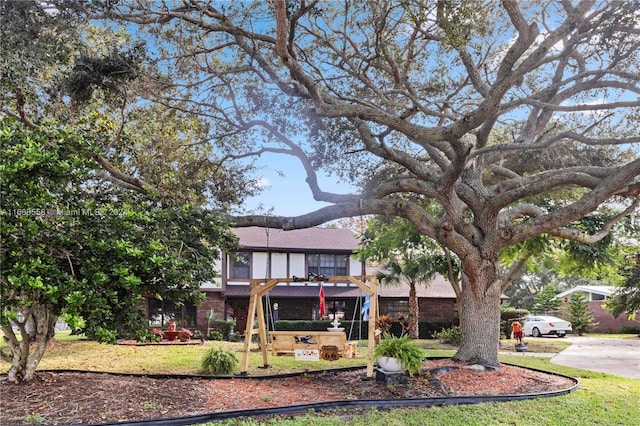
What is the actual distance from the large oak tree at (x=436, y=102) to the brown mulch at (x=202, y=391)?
1351mm

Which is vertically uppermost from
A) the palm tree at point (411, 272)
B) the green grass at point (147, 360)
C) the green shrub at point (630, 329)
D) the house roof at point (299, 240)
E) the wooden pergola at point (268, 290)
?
the house roof at point (299, 240)

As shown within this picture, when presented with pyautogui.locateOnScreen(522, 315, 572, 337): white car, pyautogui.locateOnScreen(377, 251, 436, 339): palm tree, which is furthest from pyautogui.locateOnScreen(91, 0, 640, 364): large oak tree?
pyautogui.locateOnScreen(522, 315, 572, 337): white car

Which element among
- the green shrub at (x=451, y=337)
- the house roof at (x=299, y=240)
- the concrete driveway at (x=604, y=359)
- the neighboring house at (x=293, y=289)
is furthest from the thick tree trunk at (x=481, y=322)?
the house roof at (x=299, y=240)

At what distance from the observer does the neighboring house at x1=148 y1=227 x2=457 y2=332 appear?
25.0 m

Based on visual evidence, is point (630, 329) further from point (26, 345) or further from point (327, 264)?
point (26, 345)

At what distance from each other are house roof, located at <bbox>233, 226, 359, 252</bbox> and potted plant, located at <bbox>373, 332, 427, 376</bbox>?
50.5ft

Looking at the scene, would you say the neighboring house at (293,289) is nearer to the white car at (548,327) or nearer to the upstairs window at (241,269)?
the upstairs window at (241,269)

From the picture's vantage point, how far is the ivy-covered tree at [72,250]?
7.02 meters

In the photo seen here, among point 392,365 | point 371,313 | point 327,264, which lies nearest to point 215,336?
point 327,264

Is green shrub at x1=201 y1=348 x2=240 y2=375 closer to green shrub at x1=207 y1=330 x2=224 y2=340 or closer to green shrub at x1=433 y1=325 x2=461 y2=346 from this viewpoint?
green shrub at x1=207 y1=330 x2=224 y2=340

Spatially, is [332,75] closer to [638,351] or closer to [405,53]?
[405,53]

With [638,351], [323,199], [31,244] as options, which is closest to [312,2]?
[323,199]

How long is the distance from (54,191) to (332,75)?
7752 mm

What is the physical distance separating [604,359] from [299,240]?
48.1ft
